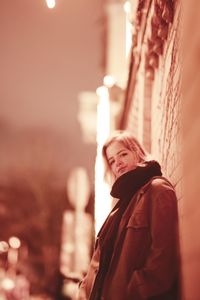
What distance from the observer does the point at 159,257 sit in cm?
366

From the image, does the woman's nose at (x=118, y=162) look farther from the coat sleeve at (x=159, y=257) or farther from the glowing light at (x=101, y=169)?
the glowing light at (x=101, y=169)

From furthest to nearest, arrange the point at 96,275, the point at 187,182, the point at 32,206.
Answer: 1. the point at 32,206
2. the point at 96,275
3. the point at 187,182

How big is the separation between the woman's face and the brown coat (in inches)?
14.5

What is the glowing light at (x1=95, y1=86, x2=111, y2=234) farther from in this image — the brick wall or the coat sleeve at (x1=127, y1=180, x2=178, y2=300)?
the coat sleeve at (x1=127, y1=180, x2=178, y2=300)

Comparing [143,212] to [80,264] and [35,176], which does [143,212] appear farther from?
[35,176]

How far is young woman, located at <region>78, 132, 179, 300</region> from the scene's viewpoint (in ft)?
12.1

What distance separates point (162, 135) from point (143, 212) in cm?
210

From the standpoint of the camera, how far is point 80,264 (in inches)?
733

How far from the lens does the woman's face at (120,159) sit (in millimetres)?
4398

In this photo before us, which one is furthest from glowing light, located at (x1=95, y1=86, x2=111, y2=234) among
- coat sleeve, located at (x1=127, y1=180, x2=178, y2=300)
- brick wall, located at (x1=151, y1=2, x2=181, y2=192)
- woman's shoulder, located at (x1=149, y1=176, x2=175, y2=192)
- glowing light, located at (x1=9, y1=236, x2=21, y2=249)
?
glowing light, located at (x1=9, y1=236, x2=21, y2=249)

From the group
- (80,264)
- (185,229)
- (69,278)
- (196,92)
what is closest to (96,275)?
(185,229)

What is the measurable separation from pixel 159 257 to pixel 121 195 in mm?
718

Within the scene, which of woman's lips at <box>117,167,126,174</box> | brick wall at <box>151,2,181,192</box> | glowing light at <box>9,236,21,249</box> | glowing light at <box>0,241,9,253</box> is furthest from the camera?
glowing light at <box>9,236,21,249</box>

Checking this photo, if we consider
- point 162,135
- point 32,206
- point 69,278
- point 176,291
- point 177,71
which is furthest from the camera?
point 32,206
